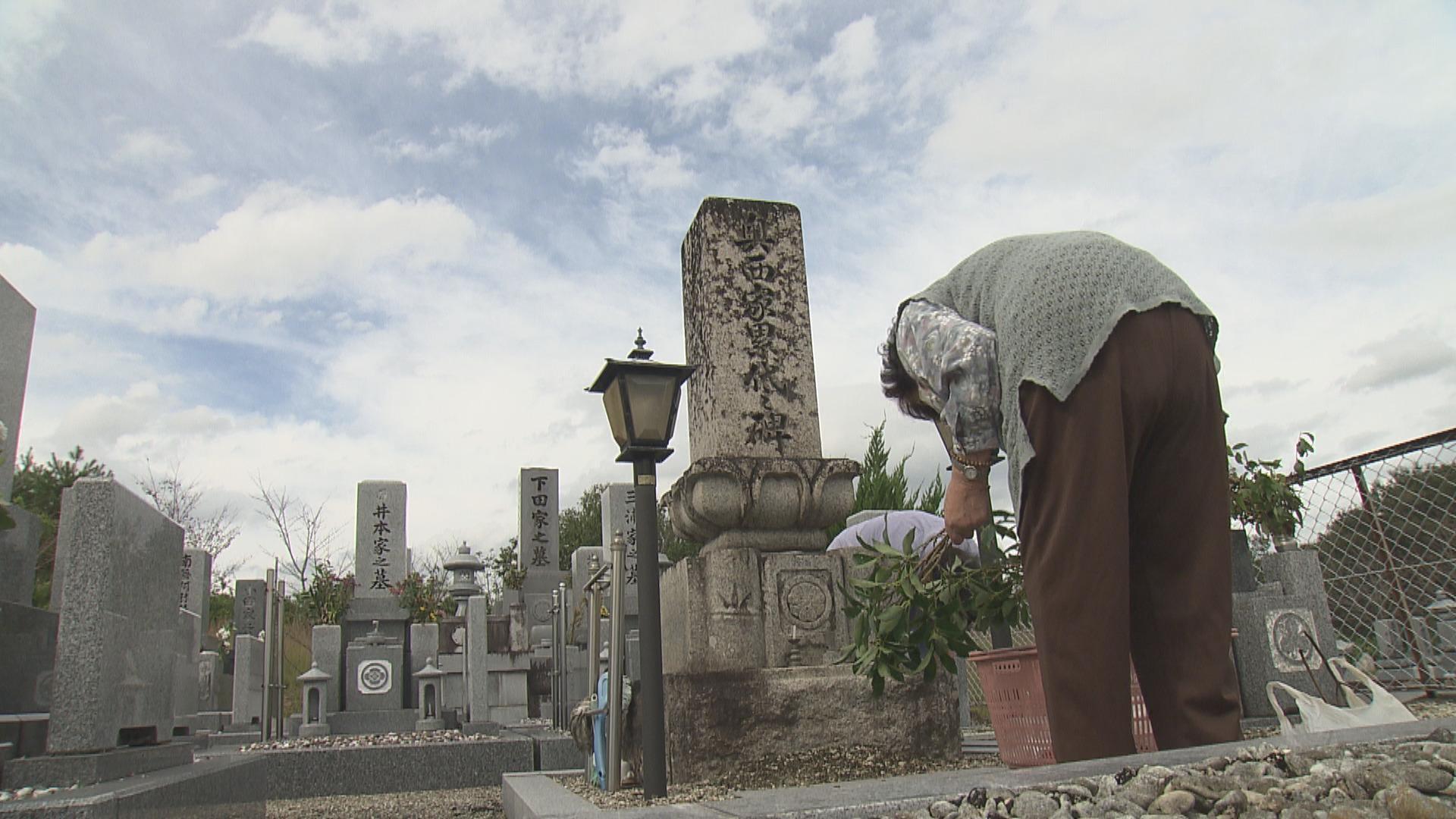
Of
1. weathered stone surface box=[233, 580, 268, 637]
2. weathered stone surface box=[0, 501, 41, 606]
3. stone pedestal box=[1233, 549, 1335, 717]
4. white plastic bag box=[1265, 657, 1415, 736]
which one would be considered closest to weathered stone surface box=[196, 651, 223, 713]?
weathered stone surface box=[233, 580, 268, 637]

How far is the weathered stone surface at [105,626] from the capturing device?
3.46m

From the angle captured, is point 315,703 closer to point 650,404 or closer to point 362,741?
point 362,741

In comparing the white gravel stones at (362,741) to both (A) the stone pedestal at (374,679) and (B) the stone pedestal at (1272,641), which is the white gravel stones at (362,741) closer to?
(A) the stone pedestal at (374,679)

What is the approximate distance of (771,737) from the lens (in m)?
3.53

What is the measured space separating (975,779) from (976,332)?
0.89 metres

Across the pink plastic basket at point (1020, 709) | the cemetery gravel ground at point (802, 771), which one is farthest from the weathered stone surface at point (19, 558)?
the pink plastic basket at point (1020, 709)

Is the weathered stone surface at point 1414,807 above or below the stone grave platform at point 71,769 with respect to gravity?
above

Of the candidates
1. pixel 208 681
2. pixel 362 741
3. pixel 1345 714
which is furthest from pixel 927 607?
pixel 208 681

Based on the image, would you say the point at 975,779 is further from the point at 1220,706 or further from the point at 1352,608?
the point at 1352,608

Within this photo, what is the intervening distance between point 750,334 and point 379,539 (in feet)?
48.4

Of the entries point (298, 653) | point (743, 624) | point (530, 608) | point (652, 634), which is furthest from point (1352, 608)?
point (298, 653)

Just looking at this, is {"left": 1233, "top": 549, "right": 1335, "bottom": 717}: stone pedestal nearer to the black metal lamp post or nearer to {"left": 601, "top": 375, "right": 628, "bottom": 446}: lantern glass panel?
the black metal lamp post

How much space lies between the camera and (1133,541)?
6.46 feet

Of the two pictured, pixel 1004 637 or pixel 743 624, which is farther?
pixel 1004 637
